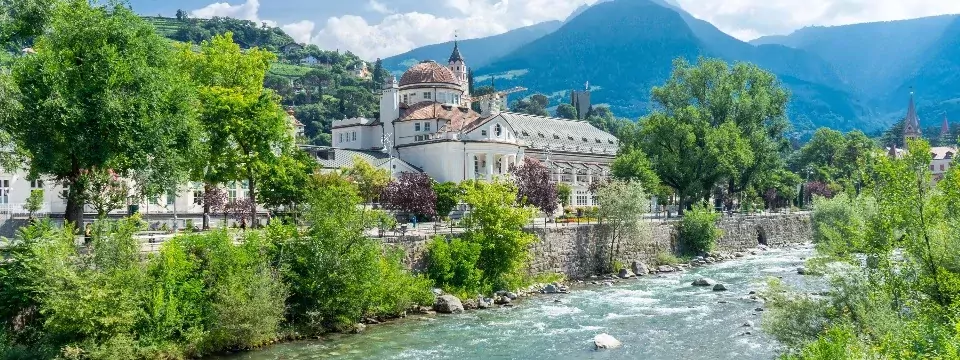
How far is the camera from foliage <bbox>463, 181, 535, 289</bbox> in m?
37.0

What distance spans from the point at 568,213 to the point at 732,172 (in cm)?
1285

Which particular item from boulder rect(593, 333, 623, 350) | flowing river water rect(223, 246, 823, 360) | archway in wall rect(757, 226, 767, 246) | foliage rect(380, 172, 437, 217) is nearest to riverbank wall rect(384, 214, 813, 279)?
flowing river water rect(223, 246, 823, 360)

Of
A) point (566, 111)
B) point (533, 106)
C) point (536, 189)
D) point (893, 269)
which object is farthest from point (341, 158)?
point (533, 106)

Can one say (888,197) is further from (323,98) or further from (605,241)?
(323,98)

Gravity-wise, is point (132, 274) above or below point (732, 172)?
below

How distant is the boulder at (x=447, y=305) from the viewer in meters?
32.4

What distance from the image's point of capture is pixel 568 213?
6050 cm

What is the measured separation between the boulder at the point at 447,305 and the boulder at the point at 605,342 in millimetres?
7681

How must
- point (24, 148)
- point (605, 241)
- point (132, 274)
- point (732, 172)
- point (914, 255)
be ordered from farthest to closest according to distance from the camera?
point (732, 172)
point (605, 241)
point (24, 148)
point (132, 274)
point (914, 255)

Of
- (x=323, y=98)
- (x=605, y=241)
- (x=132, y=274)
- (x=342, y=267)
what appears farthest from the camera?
(x=323, y=98)

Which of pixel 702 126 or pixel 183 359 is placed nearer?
pixel 183 359

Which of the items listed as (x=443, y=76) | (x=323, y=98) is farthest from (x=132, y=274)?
(x=323, y=98)

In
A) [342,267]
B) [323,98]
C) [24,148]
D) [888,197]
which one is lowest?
[342,267]

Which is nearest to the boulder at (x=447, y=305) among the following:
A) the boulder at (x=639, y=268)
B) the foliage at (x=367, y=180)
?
the boulder at (x=639, y=268)
